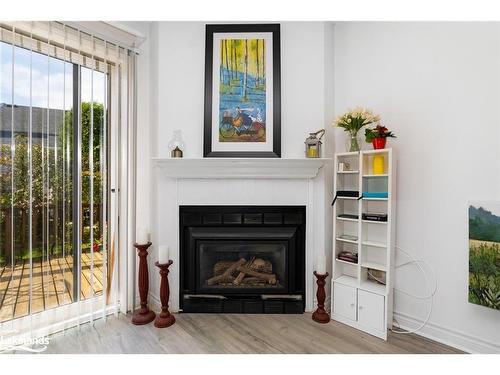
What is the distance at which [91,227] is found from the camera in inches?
84.2

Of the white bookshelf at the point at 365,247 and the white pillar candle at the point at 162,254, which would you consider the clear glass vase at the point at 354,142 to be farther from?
the white pillar candle at the point at 162,254

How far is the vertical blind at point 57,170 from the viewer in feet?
5.83

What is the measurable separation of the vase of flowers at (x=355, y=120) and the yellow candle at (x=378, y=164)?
17 centimetres

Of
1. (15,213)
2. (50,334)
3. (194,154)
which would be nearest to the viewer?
(15,213)

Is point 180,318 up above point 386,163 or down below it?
below

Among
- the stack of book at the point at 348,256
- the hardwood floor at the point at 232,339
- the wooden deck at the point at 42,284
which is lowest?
the hardwood floor at the point at 232,339

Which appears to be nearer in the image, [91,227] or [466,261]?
[466,261]

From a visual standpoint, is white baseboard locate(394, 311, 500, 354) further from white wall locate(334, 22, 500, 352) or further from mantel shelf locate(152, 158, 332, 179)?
mantel shelf locate(152, 158, 332, 179)

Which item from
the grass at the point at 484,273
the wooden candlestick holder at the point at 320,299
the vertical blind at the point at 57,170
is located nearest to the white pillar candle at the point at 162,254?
the vertical blind at the point at 57,170

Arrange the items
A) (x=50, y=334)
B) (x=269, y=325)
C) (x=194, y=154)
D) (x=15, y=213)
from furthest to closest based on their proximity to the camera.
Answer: (x=194, y=154)
(x=269, y=325)
(x=50, y=334)
(x=15, y=213)

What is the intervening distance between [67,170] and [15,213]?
0.42 m

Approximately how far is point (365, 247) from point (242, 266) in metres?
1.08

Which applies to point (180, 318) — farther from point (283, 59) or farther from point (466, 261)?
point (283, 59)

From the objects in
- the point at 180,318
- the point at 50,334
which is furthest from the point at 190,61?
the point at 50,334
